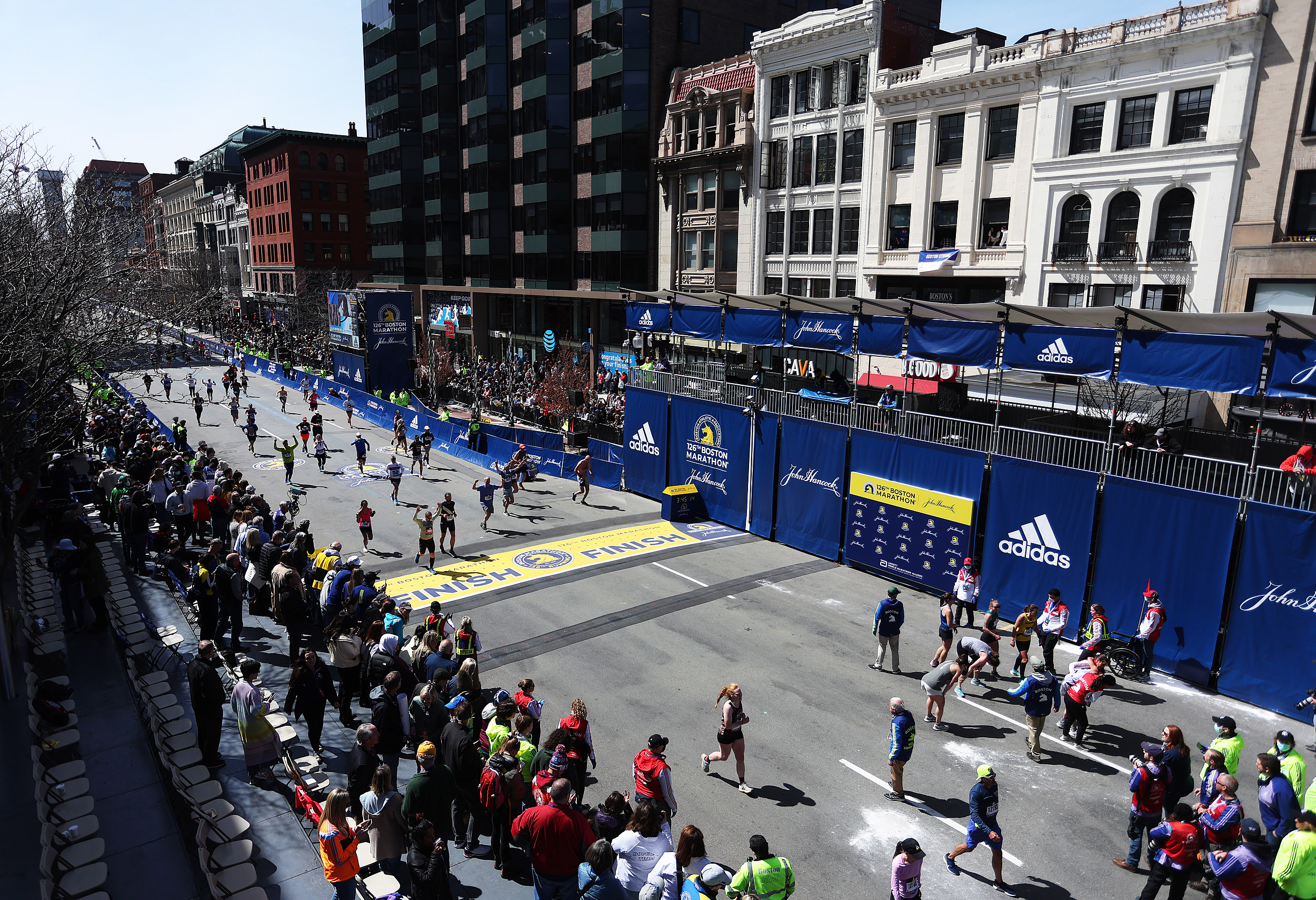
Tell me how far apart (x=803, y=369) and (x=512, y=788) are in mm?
29809

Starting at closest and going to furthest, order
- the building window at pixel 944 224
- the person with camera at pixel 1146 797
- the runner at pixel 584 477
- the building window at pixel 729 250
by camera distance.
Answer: the person with camera at pixel 1146 797
the runner at pixel 584 477
the building window at pixel 944 224
the building window at pixel 729 250

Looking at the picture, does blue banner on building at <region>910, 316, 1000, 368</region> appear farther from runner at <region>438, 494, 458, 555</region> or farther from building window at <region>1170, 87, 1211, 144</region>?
building window at <region>1170, 87, 1211, 144</region>

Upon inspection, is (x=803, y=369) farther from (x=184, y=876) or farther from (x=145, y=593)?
(x=184, y=876)

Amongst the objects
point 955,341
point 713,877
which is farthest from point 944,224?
point 713,877

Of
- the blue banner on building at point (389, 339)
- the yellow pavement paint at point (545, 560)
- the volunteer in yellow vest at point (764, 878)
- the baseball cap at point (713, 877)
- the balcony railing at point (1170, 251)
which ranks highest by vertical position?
the balcony railing at point (1170, 251)

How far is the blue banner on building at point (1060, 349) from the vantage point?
56.3 ft

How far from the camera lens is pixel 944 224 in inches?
1383

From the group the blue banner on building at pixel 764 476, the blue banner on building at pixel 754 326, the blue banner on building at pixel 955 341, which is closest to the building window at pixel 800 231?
the blue banner on building at pixel 754 326

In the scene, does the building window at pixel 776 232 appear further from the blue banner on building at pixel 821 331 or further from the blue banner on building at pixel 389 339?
the blue banner on building at pixel 389 339

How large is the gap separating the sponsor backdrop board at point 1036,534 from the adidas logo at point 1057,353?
2431 millimetres

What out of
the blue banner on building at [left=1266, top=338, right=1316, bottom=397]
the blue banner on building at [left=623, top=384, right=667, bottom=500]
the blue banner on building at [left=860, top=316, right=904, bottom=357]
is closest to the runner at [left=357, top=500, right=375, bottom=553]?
the blue banner on building at [left=623, top=384, right=667, bottom=500]

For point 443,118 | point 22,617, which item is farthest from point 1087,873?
point 443,118

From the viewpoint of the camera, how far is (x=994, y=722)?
1363 cm

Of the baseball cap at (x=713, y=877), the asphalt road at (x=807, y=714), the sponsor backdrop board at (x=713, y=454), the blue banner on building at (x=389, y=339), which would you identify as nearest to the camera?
the baseball cap at (x=713, y=877)
